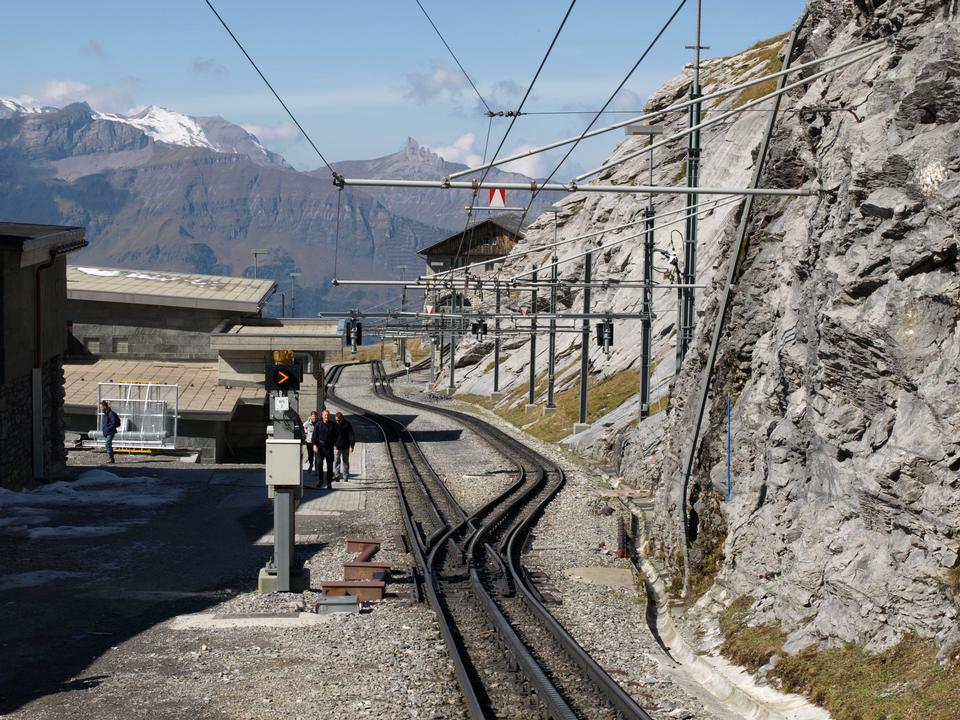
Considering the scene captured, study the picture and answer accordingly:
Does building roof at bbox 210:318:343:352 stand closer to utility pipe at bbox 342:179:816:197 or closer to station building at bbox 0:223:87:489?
station building at bbox 0:223:87:489

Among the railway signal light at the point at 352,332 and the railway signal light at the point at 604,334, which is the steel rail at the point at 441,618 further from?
the railway signal light at the point at 352,332

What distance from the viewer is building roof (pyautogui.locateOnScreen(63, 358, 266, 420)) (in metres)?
34.9

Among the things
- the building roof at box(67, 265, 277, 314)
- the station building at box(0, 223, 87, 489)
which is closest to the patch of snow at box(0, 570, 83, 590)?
the station building at box(0, 223, 87, 489)

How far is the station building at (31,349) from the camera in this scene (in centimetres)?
2311

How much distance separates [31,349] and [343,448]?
7.37 metres

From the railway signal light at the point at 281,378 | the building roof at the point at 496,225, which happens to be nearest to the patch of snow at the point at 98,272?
A: the railway signal light at the point at 281,378

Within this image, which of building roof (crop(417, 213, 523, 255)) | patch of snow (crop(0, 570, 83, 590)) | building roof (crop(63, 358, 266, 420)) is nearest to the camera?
patch of snow (crop(0, 570, 83, 590))

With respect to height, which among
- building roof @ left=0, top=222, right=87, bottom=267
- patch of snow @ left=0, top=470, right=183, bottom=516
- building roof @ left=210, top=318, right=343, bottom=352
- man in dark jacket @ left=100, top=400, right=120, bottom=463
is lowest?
patch of snow @ left=0, top=470, right=183, bottom=516

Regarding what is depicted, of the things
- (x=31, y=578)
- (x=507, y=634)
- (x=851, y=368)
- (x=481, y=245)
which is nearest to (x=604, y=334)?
(x=31, y=578)

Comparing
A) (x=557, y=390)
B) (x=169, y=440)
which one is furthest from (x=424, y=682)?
(x=557, y=390)

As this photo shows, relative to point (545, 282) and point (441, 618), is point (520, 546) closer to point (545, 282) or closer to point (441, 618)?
point (441, 618)

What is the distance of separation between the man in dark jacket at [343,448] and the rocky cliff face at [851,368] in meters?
12.4

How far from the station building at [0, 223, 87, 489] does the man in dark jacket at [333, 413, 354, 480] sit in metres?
6.62

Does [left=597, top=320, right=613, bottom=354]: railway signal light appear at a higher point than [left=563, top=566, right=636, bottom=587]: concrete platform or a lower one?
higher
